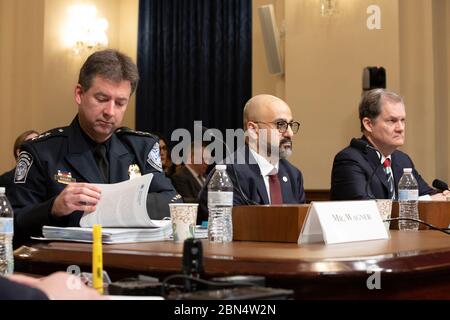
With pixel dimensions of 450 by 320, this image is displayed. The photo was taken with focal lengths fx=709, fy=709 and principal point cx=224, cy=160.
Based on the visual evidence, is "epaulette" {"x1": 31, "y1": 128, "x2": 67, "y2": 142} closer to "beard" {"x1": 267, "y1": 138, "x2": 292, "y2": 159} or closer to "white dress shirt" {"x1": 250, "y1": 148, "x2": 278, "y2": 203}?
"white dress shirt" {"x1": 250, "y1": 148, "x2": 278, "y2": 203}

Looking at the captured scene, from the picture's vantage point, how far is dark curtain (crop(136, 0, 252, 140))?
698 centimetres

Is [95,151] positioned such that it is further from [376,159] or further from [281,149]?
[376,159]

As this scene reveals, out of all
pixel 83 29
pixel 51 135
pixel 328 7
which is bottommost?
pixel 51 135

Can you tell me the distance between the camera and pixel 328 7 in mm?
5598

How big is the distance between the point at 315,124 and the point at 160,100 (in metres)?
2.31

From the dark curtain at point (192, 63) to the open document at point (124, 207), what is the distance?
4.81 metres

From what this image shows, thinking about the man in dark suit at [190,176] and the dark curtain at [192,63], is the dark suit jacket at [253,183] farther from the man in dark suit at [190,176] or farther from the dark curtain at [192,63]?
the dark curtain at [192,63]

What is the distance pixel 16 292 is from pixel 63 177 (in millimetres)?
1538

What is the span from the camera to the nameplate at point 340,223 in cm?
183

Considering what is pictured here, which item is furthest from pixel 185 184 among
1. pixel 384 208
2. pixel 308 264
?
pixel 308 264

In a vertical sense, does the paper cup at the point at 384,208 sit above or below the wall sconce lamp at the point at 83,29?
below

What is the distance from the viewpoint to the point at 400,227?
2.77 metres

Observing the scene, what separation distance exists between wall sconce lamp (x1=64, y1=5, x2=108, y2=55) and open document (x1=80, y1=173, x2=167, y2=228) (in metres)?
5.10

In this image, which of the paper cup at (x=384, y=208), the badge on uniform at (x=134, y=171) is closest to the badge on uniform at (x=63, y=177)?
the badge on uniform at (x=134, y=171)
